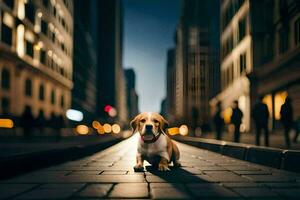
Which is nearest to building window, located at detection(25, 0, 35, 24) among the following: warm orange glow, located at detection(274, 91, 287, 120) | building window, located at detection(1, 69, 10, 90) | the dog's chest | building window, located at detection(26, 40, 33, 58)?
→ building window, located at detection(26, 40, 33, 58)

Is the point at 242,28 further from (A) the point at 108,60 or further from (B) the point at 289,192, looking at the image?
(A) the point at 108,60

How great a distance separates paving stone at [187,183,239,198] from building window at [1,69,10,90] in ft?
107

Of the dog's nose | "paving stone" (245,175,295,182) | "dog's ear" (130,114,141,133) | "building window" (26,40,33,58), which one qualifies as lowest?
"paving stone" (245,175,295,182)

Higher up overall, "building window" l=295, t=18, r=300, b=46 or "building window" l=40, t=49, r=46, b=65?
"building window" l=40, t=49, r=46, b=65

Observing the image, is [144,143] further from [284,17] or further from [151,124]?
[284,17]

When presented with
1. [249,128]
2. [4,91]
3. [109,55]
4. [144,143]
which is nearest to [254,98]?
[249,128]

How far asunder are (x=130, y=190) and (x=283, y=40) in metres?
30.2

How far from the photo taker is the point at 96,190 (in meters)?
5.28

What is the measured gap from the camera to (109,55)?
184875 millimetres

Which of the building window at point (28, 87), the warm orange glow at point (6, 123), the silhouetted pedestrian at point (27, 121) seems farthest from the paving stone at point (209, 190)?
the building window at point (28, 87)

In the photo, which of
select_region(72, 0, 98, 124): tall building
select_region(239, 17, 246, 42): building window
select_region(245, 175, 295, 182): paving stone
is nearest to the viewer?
select_region(245, 175, 295, 182): paving stone

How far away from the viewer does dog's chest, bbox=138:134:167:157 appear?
7.02 m

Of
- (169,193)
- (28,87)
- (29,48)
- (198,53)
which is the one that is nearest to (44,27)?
(29,48)

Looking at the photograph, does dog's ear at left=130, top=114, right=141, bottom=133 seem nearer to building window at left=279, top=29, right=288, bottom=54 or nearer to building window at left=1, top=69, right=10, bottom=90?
building window at left=279, top=29, right=288, bottom=54
